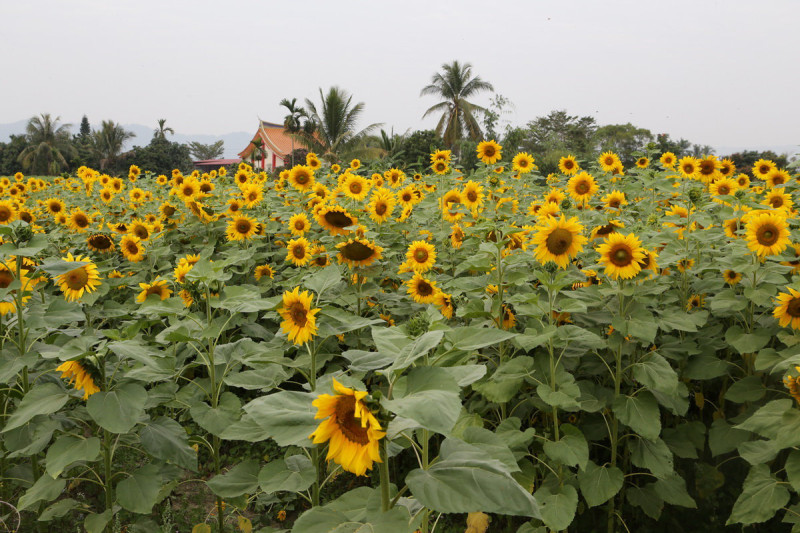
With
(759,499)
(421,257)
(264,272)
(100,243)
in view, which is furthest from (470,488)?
(100,243)

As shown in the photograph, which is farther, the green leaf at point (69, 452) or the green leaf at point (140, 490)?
the green leaf at point (140, 490)

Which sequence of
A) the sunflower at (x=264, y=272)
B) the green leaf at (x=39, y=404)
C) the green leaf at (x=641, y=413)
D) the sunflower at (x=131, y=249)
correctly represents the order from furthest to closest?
the sunflower at (x=131, y=249) → the sunflower at (x=264, y=272) → the green leaf at (x=641, y=413) → the green leaf at (x=39, y=404)

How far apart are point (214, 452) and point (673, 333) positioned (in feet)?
7.80

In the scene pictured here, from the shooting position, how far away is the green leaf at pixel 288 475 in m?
1.61

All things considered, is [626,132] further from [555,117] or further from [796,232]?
[796,232]

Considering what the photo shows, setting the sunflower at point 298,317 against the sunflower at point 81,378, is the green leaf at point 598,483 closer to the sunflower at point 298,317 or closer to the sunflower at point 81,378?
the sunflower at point 298,317

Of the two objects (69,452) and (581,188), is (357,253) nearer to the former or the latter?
(69,452)

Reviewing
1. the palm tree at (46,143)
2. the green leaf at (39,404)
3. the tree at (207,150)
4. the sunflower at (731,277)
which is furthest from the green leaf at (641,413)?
the tree at (207,150)

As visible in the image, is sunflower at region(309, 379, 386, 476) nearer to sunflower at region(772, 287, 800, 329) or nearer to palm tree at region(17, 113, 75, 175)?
sunflower at region(772, 287, 800, 329)

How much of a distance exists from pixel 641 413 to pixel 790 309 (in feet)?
2.48

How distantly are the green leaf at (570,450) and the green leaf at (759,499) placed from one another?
514 millimetres

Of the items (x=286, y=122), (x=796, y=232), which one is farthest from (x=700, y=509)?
(x=286, y=122)

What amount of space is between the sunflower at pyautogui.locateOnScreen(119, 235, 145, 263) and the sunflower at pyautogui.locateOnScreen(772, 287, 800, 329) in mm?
4260

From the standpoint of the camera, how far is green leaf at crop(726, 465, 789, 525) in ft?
5.82
